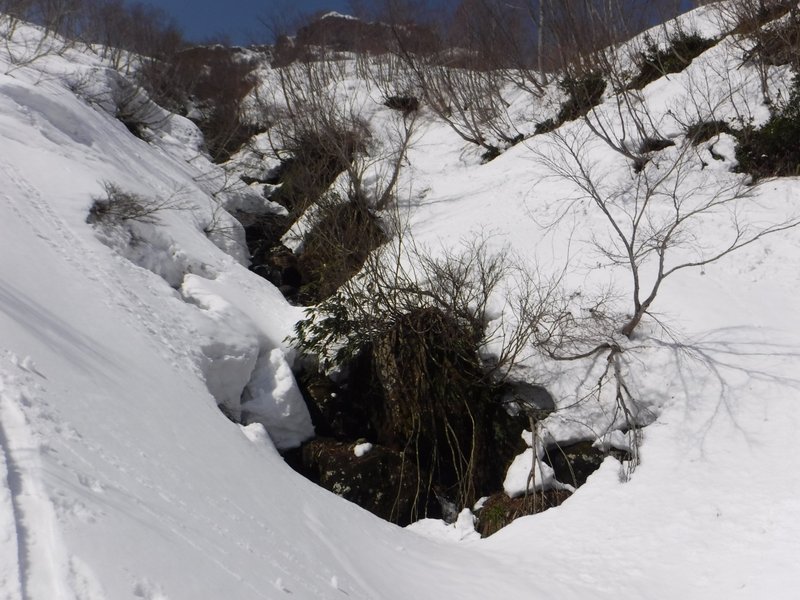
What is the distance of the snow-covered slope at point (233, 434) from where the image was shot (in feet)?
8.59

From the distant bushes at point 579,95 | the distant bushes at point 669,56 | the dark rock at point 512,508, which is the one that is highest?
the distant bushes at point 669,56

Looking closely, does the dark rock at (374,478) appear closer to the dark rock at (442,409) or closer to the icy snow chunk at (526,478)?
the dark rock at (442,409)

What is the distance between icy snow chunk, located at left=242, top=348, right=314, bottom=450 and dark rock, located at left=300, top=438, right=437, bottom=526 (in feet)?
1.08

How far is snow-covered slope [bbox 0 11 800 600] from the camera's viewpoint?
2619 millimetres

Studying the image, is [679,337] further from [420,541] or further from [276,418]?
[276,418]

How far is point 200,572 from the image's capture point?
2578 mm

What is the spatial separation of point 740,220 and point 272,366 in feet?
22.2

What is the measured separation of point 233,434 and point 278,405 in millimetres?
2101

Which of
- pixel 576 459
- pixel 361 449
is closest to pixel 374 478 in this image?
pixel 361 449

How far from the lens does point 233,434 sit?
17.1 ft

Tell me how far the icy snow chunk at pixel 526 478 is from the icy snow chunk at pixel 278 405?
7.97 feet

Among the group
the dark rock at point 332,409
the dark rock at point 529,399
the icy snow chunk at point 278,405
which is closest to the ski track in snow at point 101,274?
the icy snow chunk at point 278,405

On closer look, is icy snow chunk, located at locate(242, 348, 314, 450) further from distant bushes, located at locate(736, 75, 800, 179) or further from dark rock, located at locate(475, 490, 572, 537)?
distant bushes, located at locate(736, 75, 800, 179)

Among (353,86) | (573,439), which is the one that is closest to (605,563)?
(573,439)
